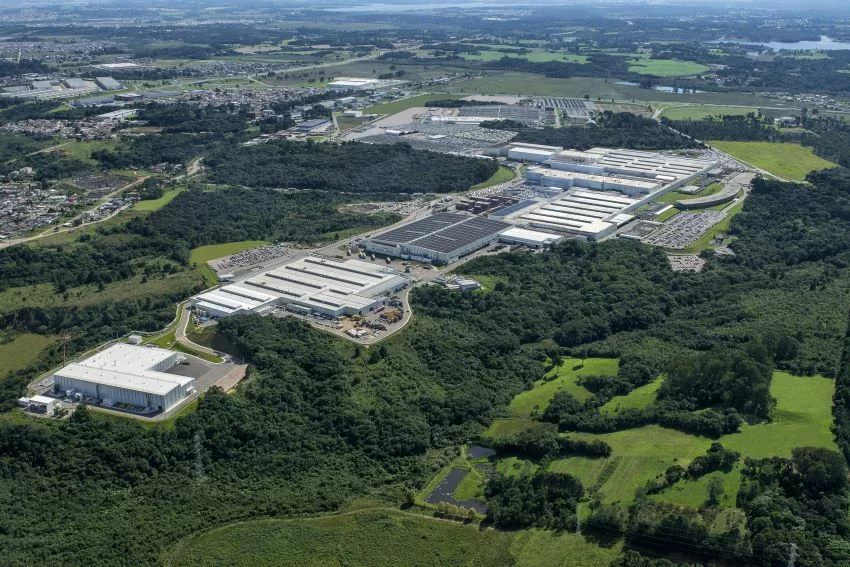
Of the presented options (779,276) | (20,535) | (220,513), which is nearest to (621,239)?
(779,276)

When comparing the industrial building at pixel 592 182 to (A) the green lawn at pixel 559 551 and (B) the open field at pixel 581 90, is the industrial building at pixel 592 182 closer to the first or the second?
(B) the open field at pixel 581 90

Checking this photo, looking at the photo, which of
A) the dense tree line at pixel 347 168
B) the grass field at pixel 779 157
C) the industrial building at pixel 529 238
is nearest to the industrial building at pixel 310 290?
the industrial building at pixel 529 238

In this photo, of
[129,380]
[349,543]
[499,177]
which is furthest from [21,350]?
[499,177]

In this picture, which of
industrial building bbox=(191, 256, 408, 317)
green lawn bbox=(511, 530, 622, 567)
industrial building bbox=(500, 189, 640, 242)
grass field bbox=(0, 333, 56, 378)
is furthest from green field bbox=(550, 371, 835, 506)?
industrial building bbox=(500, 189, 640, 242)

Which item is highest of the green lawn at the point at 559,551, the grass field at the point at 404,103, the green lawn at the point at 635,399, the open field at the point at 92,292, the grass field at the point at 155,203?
the grass field at the point at 404,103

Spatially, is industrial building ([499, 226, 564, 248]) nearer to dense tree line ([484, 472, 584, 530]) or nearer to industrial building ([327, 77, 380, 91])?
dense tree line ([484, 472, 584, 530])
